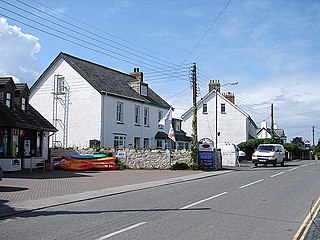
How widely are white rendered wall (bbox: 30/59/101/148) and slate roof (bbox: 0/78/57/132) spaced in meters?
6.35

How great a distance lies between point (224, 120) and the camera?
189 ft

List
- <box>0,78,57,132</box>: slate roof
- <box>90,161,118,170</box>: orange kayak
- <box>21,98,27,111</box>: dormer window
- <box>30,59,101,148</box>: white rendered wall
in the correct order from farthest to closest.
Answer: <box>30,59,101,148</box>: white rendered wall → <box>90,161,118,170</box>: orange kayak → <box>21,98,27,111</box>: dormer window → <box>0,78,57,132</box>: slate roof

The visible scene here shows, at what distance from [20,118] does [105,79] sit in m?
14.1

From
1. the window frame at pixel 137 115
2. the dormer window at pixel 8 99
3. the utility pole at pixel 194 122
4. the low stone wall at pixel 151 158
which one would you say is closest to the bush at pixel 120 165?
the low stone wall at pixel 151 158

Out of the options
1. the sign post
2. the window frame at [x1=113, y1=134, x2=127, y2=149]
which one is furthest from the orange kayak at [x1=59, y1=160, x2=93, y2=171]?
the sign post

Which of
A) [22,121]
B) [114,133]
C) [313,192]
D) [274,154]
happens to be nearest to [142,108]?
[114,133]

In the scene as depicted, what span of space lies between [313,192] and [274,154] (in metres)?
20.4

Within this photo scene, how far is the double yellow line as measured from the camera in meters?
7.97

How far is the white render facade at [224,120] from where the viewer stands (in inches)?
2223

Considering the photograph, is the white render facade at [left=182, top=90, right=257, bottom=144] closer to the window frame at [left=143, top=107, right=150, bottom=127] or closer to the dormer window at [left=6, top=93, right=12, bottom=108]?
the window frame at [left=143, top=107, right=150, bottom=127]

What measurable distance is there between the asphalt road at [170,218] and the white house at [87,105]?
67.4 feet

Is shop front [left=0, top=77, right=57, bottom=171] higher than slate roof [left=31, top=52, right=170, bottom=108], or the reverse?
slate roof [left=31, top=52, right=170, bottom=108]

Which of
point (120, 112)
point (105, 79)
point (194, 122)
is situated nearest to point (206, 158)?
point (194, 122)

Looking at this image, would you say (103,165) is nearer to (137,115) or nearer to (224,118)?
(137,115)
